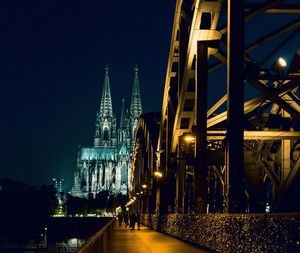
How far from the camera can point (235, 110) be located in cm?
1983

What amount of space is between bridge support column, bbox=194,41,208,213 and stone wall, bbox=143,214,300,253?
1.17 m

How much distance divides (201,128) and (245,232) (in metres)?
11.1

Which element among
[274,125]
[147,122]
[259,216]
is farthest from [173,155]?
[147,122]

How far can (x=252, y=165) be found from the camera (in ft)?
122

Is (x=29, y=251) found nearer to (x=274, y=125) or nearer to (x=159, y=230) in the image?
(x=159, y=230)

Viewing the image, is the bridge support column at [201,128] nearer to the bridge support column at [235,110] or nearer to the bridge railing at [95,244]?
the bridge support column at [235,110]

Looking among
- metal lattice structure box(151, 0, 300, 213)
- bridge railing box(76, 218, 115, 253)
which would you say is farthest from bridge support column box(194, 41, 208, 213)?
bridge railing box(76, 218, 115, 253)

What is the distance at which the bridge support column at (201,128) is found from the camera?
25641 mm

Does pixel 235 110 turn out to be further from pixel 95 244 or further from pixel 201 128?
pixel 95 244

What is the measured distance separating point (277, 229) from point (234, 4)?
9505 mm

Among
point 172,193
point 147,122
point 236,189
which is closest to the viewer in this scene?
point 236,189

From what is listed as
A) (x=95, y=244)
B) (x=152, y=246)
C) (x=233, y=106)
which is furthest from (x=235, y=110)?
(x=95, y=244)

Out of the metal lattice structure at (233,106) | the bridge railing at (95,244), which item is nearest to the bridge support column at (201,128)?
the metal lattice structure at (233,106)

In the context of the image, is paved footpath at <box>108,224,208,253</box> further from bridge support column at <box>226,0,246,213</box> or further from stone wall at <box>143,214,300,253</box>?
bridge support column at <box>226,0,246,213</box>
